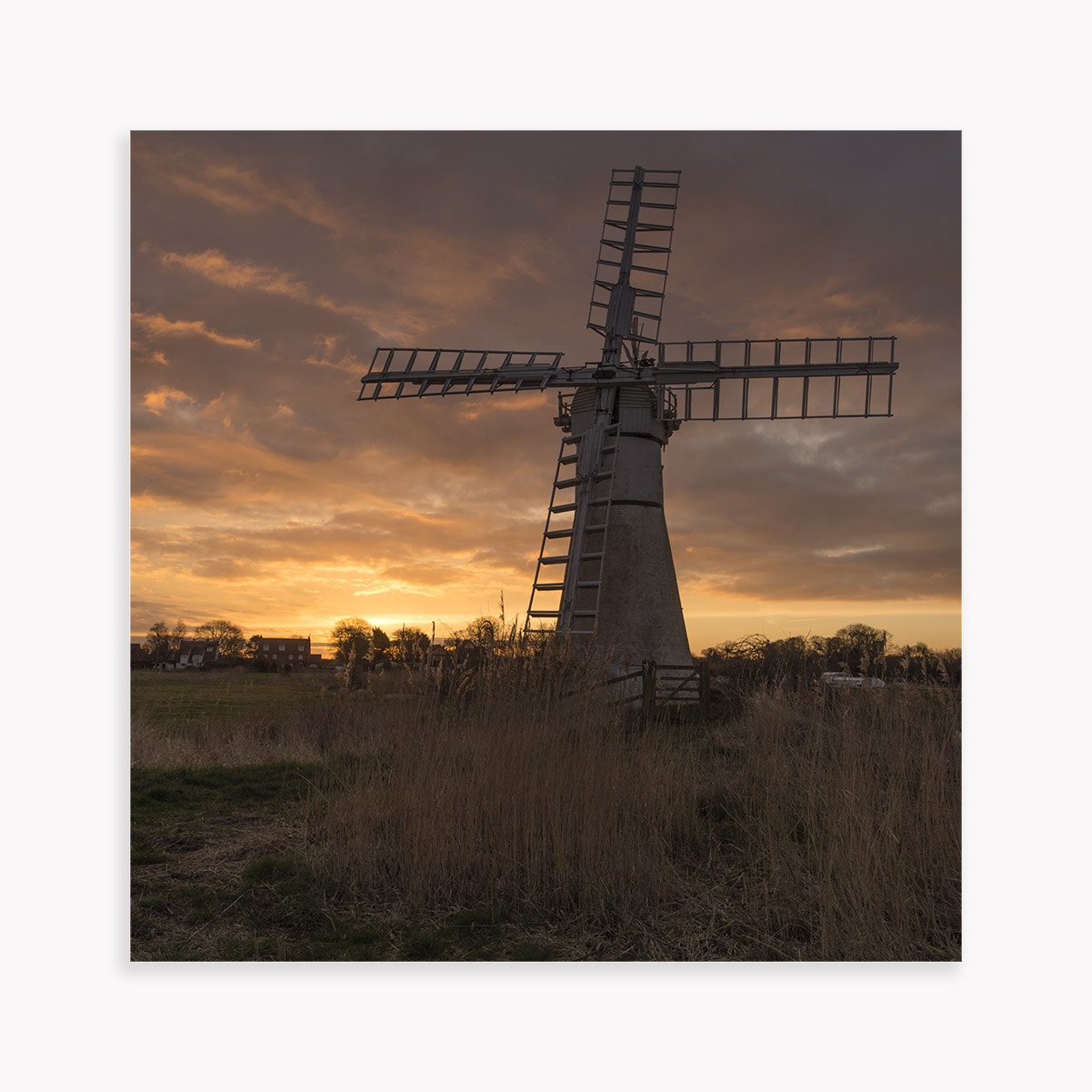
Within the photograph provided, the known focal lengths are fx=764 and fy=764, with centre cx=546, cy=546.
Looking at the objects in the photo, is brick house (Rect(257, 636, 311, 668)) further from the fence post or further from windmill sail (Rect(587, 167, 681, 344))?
windmill sail (Rect(587, 167, 681, 344))

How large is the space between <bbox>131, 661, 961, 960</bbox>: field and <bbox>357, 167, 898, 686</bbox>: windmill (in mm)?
5295

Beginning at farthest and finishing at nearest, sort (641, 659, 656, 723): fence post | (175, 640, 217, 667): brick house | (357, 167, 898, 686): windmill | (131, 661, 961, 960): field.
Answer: (357, 167, 898, 686): windmill
(641, 659, 656, 723): fence post
(175, 640, 217, 667): brick house
(131, 661, 961, 960): field

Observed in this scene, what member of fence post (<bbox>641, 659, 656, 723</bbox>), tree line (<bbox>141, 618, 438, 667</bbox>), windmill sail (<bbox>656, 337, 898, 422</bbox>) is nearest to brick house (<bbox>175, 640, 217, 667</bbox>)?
tree line (<bbox>141, 618, 438, 667</bbox>)

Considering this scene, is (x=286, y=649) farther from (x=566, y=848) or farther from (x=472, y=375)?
(x=472, y=375)

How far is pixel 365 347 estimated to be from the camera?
239 inches

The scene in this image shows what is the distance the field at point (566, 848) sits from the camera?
11.7 feet

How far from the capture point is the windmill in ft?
33.3

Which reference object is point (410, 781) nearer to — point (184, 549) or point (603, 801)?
point (603, 801)

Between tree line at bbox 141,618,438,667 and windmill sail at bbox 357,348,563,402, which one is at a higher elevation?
windmill sail at bbox 357,348,563,402

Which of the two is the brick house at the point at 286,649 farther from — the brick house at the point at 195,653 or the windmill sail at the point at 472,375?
the windmill sail at the point at 472,375

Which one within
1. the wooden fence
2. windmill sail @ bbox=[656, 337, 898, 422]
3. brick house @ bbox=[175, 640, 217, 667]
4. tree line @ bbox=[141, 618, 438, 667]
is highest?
windmill sail @ bbox=[656, 337, 898, 422]
